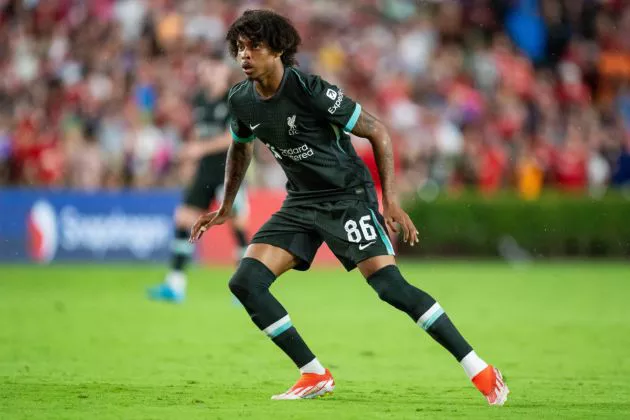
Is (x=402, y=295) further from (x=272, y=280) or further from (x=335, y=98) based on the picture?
(x=335, y=98)

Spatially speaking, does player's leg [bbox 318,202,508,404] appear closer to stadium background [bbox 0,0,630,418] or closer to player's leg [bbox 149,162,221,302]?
player's leg [bbox 149,162,221,302]

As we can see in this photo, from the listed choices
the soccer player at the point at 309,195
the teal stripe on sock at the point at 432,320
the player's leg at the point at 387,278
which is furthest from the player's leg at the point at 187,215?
the teal stripe on sock at the point at 432,320

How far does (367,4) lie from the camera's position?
91.2ft

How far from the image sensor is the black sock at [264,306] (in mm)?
8094

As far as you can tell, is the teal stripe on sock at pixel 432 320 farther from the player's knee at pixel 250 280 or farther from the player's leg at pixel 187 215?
the player's leg at pixel 187 215

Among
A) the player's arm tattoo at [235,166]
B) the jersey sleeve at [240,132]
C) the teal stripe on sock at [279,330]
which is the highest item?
the jersey sleeve at [240,132]

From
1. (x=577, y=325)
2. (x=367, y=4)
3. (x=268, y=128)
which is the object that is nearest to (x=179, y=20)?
(x=367, y=4)

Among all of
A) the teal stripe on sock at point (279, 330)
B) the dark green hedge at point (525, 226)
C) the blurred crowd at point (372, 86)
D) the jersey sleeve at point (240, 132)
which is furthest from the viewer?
the dark green hedge at point (525, 226)

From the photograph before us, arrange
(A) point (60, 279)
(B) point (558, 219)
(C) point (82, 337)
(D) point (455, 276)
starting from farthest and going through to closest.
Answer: (B) point (558, 219), (D) point (455, 276), (A) point (60, 279), (C) point (82, 337)

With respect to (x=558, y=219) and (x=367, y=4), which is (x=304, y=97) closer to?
(x=558, y=219)

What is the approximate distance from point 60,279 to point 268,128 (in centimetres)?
1158

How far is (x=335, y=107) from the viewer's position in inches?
308

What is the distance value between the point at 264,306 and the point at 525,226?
1643 cm

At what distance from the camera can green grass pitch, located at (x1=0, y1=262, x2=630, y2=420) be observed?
7.65 metres
